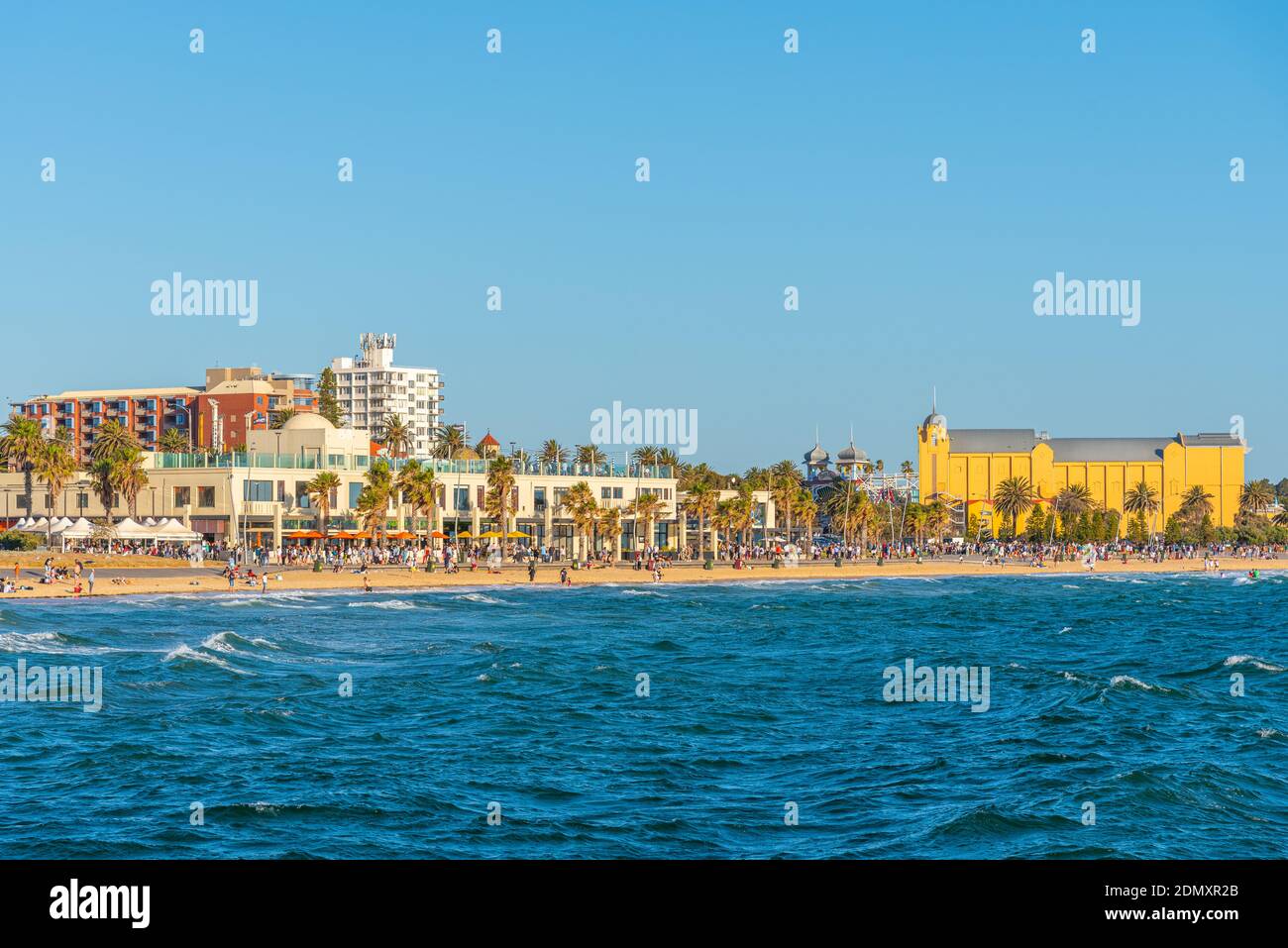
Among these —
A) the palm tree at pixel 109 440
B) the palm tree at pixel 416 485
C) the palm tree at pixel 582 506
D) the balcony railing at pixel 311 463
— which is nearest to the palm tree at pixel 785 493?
the balcony railing at pixel 311 463

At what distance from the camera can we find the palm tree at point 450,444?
168 m

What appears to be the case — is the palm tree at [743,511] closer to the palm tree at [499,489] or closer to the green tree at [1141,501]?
the palm tree at [499,489]

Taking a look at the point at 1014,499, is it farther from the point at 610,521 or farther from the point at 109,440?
the point at 109,440

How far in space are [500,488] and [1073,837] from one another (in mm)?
93695

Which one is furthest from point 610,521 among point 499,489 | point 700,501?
point 700,501

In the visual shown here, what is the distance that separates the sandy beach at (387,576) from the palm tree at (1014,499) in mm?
54867

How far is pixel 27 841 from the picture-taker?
22016 mm

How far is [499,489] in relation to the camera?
11488 centimetres

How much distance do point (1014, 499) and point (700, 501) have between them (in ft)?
240

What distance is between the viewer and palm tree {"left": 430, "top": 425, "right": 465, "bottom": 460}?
168 meters
